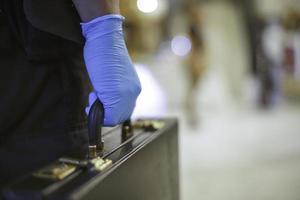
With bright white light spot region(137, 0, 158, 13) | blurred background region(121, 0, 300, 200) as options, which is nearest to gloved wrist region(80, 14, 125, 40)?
blurred background region(121, 0, 300, 200)

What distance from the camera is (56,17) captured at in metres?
0.81

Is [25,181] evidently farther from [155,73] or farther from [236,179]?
[155,73]

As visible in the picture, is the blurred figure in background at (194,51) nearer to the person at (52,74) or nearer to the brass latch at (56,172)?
the person at (52,74)

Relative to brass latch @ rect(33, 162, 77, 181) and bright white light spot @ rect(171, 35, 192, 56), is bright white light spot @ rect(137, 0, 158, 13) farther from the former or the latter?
brass latch @ rect(33, 162, 77, 181)

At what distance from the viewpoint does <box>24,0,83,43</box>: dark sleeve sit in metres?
0.78

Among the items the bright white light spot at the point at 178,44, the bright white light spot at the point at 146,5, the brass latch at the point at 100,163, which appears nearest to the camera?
the brass latch at the point at 100,163

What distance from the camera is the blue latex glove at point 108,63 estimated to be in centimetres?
80

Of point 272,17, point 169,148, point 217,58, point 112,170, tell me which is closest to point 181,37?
point 217,58

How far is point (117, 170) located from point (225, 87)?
512cm

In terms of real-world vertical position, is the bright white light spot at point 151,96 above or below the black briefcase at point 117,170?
below

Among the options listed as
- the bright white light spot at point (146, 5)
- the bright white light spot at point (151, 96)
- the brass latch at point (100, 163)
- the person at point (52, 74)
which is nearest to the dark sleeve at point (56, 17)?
the person at point (52, 74)

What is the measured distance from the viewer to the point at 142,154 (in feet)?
2.97

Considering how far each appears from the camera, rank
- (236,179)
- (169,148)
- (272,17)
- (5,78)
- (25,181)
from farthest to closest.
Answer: (272,17) < (236,179) < (169,148) < (5,78) < (25,181)

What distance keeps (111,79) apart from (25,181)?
271 mm
